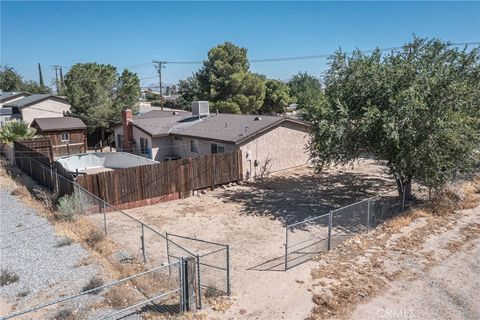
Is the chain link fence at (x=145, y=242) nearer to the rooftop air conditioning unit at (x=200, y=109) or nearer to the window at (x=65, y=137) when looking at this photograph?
the rooftop air conditioning unit at (x=200, y=109)

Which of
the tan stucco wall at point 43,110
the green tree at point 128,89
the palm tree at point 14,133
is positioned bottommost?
the palm tree at point 14,133

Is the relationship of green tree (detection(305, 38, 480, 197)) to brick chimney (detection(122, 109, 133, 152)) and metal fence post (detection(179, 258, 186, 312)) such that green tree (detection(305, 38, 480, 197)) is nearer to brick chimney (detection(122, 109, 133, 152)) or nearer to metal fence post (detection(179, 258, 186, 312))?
metal fence post (detection(179, 258, 186, 312))

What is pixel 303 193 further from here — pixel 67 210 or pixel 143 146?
pixel 143 146

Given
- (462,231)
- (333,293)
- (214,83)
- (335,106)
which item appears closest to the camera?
(333,293)

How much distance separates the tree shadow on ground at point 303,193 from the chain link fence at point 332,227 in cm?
135

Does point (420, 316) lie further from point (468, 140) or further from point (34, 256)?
point (34, 256)

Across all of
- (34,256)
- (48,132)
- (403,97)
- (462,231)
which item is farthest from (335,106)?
(48,132)

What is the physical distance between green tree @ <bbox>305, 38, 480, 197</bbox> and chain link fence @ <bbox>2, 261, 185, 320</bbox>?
9223 millimetres

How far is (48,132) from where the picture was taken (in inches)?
1277

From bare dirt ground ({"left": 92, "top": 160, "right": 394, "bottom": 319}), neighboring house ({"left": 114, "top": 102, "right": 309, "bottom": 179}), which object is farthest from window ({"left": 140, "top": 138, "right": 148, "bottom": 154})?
bare dirt ground ({"left": 92, "top": 160, "right": 394, "bottom": 319})

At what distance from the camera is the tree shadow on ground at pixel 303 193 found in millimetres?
16475

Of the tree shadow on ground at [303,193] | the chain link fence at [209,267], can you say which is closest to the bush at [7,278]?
the chain link fence at [209,267]

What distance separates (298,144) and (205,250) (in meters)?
14.2

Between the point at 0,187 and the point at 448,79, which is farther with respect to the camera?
the point at 0,187
